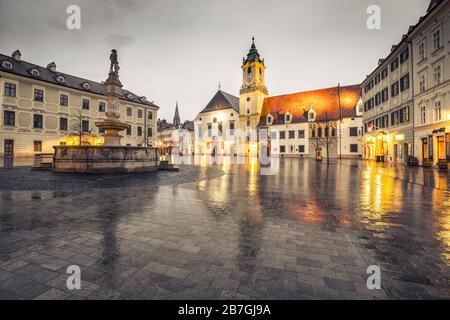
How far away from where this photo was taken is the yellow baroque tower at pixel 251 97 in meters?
57.5

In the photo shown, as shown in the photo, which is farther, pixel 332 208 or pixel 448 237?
pixel 332 208

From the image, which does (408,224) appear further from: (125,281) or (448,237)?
(125,281)

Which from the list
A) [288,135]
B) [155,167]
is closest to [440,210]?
[155,167]

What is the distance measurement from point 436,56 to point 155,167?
1061 inches

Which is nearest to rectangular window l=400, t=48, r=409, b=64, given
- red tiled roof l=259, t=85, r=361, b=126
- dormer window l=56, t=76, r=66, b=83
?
red tiled roof l=259, t=85, r=361, b=126

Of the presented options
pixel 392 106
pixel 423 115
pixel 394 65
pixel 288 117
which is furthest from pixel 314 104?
pixel 423 115

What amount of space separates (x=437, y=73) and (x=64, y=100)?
47663 millimetres

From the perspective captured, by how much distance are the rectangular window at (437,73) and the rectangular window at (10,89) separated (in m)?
48.8

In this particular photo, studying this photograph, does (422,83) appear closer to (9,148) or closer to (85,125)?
(85,125)

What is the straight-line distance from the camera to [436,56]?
1995 centimetres

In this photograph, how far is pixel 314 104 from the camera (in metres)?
53.2

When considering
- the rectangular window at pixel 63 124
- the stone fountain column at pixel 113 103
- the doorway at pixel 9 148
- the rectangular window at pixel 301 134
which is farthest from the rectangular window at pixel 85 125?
the rectangular window at pixel 301 134

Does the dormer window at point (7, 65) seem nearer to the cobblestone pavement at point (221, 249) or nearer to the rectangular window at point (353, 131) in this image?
the cobblestone pavement at point (221, 249)
